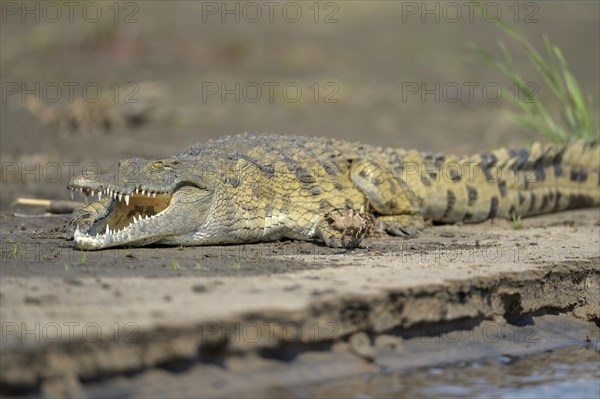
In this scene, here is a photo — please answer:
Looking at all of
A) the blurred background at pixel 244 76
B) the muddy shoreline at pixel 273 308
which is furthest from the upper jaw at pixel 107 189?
the blurred background at pixel 244 76

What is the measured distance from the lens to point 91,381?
189 inches

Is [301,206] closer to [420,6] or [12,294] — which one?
[12,294]

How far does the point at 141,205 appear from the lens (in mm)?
7289

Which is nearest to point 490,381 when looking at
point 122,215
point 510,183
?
point 122,215

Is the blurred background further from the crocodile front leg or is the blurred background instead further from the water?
the water

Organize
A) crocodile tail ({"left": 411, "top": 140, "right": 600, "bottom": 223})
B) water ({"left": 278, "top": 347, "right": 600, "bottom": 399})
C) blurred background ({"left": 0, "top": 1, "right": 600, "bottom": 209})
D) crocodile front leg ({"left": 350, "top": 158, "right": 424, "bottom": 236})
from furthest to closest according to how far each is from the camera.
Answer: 1. blurred background ({"left": 0, "top": 1, "right": 600, "bottom": 209})
2. crocodile tail ({"left": 411, "top": 140, "right": 600, "bottom": 223})
3. crocodile front leg ({"left": 350, "top": 158, "right": 424, "bottom": 236})
4. water ({"left": 278, "top": 347, "right": 600, "bottom": 399})

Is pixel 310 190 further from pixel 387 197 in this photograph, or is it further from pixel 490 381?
pixel 490 381

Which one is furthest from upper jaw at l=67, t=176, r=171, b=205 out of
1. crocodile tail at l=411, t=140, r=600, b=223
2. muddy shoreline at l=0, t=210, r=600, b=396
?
crocodile tail at l=411, t=140, r=600, b=223

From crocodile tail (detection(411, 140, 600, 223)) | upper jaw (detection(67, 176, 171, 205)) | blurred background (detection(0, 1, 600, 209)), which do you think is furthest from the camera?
blurred background (detection(0, 1, 600, 209))

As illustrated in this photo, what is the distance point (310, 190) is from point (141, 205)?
4.40 feet

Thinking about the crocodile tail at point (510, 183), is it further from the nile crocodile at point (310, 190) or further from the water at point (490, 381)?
the water at point (490, 381)

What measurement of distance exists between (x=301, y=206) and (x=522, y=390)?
8.80 feet

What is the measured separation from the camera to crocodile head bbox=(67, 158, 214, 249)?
6.79 meters

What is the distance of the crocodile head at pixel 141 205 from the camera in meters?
6.79
